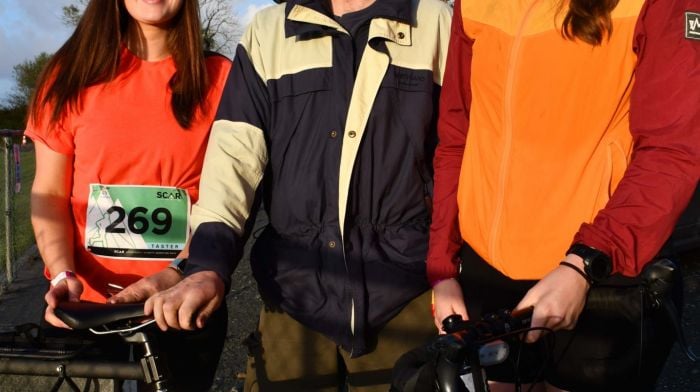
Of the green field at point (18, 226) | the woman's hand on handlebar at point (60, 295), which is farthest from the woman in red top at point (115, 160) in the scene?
the green field at point (18, 226)

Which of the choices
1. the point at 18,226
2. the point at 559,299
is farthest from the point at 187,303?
the point at 18,226

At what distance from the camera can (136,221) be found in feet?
8.93

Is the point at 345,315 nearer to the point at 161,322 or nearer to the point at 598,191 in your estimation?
the point at 161,322

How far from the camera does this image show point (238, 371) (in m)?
5.30

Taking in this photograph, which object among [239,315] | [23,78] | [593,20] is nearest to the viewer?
[593,20]

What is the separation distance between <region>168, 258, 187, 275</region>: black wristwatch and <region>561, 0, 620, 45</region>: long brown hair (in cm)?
155

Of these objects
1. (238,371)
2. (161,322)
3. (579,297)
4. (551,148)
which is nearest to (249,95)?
(161,322)

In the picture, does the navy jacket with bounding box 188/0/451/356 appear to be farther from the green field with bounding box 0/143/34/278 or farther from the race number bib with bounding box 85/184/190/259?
the green field with bounding box 0/143/34/278

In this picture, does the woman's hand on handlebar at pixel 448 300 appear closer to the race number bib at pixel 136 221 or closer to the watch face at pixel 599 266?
the watch face at pixel 599 266

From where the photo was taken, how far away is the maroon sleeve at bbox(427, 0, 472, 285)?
215 centimetres

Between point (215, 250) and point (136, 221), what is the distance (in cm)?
69

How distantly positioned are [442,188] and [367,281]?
1.37ft

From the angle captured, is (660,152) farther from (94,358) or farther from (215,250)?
(94,358)

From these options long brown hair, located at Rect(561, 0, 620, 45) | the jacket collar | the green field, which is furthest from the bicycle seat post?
the green field
